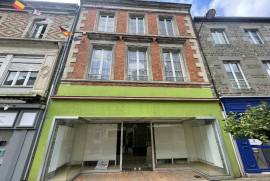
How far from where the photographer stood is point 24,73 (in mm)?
6238

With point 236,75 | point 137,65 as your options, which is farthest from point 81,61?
point 236,75

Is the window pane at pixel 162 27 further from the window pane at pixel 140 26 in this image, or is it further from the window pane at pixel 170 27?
the window pane at pixel 140 26

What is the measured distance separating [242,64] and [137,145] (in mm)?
7208

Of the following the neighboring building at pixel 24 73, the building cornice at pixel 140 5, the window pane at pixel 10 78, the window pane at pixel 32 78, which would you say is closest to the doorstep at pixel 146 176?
the neighboring building at pixel 24 73

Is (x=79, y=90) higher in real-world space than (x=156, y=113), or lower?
higher

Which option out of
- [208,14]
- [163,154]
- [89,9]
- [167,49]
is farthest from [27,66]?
[208,14]

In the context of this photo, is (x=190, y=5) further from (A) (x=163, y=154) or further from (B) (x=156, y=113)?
(A) (x=163, y=154)

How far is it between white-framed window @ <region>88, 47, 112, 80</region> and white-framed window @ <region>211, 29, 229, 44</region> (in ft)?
21.8

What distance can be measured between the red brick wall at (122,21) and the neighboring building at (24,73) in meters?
2.79

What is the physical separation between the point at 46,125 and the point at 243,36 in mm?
11687

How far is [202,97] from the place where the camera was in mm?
6227

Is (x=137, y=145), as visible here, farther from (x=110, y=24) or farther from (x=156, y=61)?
(x=110, y=24)

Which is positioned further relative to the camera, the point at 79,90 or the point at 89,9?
the point at 89,9

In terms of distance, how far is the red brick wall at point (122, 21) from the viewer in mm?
7965
